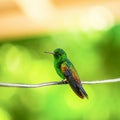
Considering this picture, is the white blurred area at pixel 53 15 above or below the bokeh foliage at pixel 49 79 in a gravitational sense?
above

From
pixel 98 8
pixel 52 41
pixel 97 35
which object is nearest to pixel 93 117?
pixel 52 41

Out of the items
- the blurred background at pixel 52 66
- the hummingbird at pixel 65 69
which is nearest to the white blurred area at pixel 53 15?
the blurred background at pixel 52 66

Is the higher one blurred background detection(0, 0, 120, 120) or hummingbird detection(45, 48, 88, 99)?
hummingbird detection(45, 48, 88, 99)

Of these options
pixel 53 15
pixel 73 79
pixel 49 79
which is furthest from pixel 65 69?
pixel 53 15

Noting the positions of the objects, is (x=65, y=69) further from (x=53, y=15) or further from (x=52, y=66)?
(x=53, y=15)

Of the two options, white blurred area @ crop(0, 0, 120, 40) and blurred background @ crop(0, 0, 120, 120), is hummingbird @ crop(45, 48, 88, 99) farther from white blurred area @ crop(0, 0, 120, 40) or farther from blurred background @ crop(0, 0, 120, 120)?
white blurred area @ crop(0, 0, 120, 40)

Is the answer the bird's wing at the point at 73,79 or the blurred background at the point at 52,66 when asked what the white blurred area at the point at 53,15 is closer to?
the blurred background at the point at 52,66

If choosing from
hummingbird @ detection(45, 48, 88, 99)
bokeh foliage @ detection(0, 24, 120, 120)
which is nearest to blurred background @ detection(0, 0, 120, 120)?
bokeh foliage @ detection(0, 24, 120, 120)

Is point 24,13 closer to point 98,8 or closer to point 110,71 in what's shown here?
point 98,8
